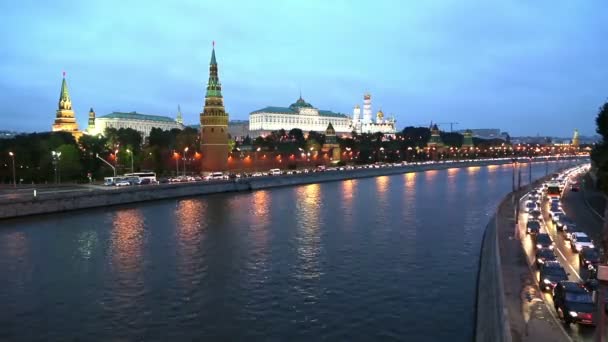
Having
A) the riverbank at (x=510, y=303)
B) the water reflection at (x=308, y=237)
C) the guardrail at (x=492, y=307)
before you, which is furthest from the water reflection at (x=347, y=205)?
the guardrail at (x=492, y=307)

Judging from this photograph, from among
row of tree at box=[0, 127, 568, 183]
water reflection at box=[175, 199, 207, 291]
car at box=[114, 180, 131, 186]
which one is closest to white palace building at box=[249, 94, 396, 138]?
row of tree at box=[0, 127, 568, 183]

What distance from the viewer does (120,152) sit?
64.8 metres

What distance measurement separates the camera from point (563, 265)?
18375mm

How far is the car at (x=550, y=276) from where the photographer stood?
14.8 m

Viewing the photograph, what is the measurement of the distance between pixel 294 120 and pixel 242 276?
5969 inches

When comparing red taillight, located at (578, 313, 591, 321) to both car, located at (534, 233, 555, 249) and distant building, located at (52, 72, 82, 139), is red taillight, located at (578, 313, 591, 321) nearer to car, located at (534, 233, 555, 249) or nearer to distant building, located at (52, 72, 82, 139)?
car, located at (534, 233, 555, 249)

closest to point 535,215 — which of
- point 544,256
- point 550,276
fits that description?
point 544,256

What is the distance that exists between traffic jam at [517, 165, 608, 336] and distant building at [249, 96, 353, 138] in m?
134

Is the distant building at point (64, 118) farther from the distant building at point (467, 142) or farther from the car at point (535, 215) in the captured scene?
the distant building at point (467, 142)

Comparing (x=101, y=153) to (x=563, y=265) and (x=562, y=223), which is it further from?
(x=563, y=265)

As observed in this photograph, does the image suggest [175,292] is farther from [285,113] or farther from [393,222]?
[285,113]

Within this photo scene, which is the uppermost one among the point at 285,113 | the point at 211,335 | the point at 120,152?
the point at 285,113

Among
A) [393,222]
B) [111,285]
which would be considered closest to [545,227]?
[393,222]

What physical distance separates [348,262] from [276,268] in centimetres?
336
